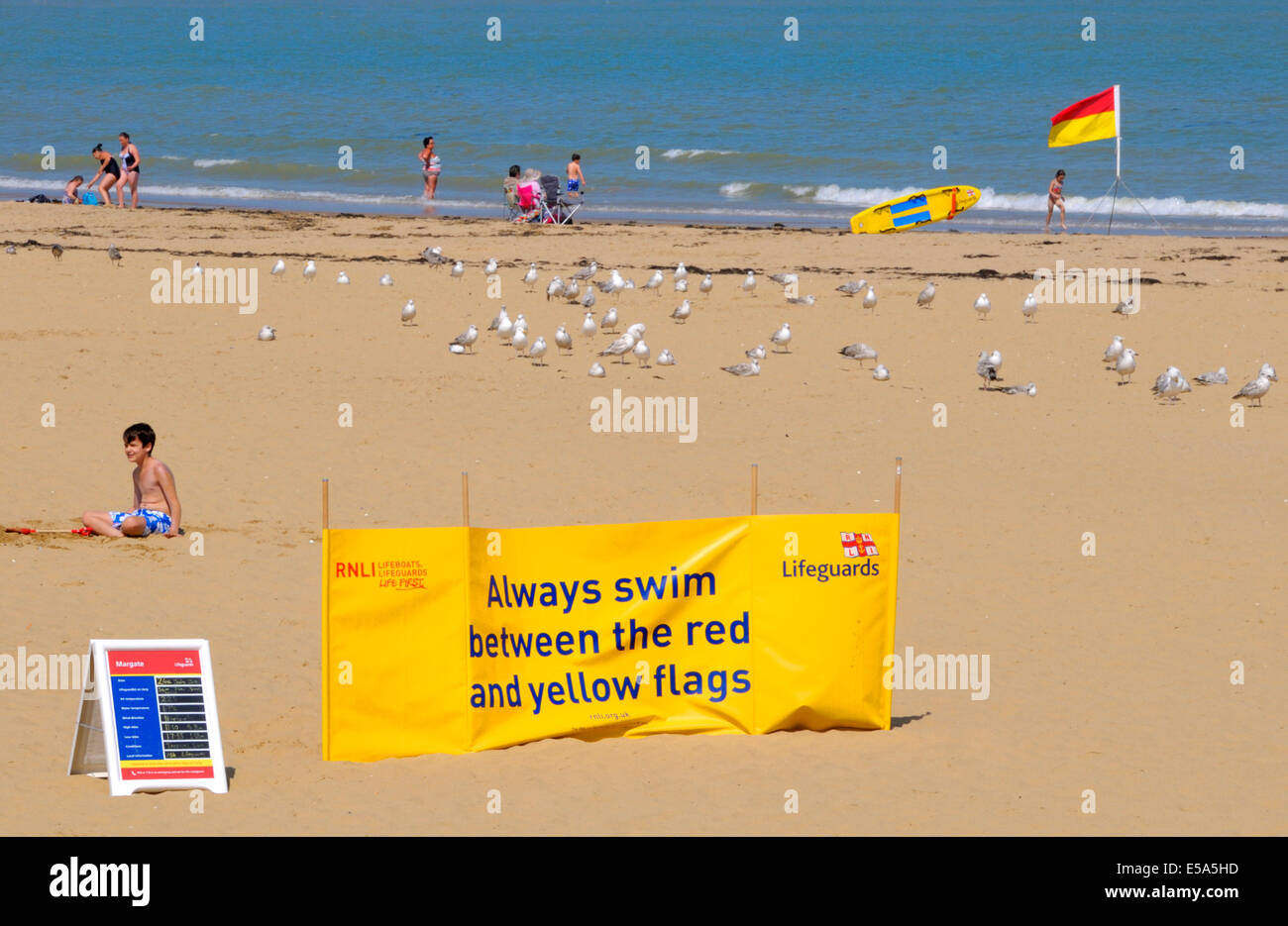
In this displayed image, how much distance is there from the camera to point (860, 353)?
19016 mm

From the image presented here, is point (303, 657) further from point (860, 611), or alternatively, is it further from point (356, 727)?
point (860, 611)

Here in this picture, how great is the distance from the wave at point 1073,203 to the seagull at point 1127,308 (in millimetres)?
18518

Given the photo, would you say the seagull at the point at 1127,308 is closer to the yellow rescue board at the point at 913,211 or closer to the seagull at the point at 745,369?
the seagull at the point at 745,369

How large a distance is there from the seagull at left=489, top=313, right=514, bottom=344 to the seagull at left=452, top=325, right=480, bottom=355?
0.31 meters

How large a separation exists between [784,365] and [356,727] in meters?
11.2

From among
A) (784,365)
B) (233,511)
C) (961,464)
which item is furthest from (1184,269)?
(233,511)

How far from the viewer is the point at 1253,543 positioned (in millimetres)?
13344

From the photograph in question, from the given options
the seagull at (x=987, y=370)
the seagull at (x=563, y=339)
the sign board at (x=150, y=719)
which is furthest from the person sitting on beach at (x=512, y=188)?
the sign board at (x=150, y=719)

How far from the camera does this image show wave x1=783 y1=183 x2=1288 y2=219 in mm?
39125

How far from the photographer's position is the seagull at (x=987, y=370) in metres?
18.1

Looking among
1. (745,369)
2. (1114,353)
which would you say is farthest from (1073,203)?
(745,369)

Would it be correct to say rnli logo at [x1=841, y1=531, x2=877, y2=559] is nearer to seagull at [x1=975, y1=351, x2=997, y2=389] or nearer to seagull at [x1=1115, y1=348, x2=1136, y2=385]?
seagull at [x1=975, y1=351, x2=997, y2=389]

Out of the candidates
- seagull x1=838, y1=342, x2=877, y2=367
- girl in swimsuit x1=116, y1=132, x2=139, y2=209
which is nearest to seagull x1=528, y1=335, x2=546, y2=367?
seagull x1=838, y1=342, x2=877, y2=367

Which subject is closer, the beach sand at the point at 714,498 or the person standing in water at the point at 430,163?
the beach sand at the point at 714,498
